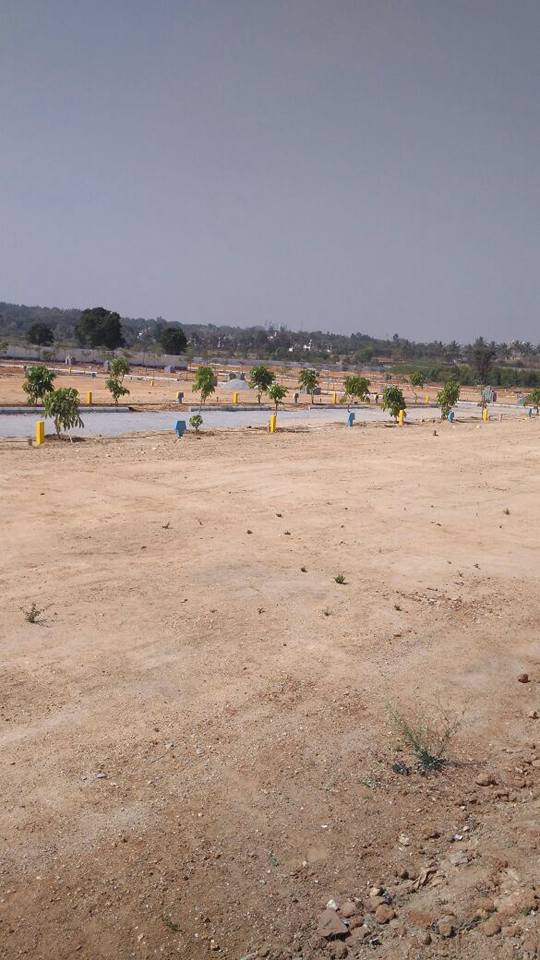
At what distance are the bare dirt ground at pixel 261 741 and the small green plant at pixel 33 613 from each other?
152mm

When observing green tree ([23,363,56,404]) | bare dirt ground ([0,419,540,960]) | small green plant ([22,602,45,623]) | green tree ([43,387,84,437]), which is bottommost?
bare dirt ground ([0,419,540,960])

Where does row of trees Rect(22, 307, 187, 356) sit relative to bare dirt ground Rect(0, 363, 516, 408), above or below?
above

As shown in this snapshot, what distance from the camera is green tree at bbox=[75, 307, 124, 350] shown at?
10912 centimetres

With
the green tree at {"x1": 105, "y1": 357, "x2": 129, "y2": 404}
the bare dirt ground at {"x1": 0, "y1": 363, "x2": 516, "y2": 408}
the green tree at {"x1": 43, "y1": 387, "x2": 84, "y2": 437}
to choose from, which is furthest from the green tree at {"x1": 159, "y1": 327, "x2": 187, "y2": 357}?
the green tree at {"x1": 43, "y1": 387, "x2": 84, "y2": 437}

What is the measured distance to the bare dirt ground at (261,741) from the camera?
4.44 m

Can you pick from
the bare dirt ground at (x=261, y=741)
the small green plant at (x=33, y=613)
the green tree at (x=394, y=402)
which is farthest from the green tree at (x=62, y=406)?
the green tree at (x=394, y=402)

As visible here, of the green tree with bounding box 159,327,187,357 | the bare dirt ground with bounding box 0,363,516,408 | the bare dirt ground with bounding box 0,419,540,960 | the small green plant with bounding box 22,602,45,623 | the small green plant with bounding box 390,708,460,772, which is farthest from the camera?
the green tree with bounding box 159,327,187,357

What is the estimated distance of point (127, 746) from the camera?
6145 millimetres

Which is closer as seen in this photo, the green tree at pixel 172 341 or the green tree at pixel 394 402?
the green tree at pixel 394 402

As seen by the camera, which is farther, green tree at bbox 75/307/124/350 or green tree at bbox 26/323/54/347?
green tree at bbox 75/307/124/350

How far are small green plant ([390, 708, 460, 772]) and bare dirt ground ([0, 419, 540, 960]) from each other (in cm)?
9

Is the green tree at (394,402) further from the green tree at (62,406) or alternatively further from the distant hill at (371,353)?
the distant hill at (371,353)

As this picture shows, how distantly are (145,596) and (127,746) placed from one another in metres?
3.76

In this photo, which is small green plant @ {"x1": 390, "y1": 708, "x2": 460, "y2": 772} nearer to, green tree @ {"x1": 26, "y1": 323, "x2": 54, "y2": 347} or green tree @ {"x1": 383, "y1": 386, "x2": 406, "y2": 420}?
green tree @ {"x1": 383, "y1": 386, "x2": 406, "y2": 420}
